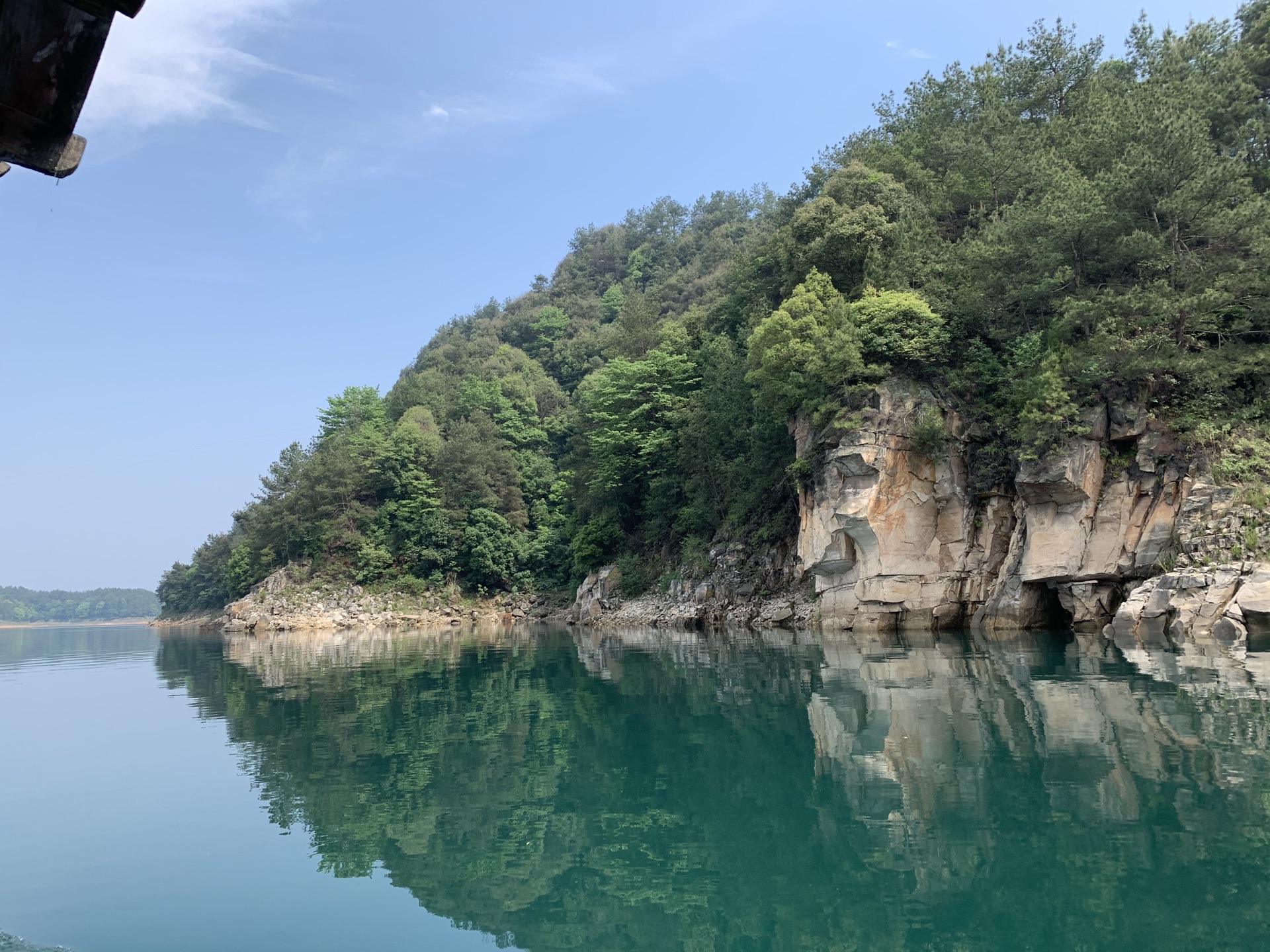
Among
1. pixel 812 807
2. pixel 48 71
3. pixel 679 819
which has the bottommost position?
pixel 679 819

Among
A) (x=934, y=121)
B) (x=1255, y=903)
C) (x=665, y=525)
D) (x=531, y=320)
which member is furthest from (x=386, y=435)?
(x=1255, y=903)

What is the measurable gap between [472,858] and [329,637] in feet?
135

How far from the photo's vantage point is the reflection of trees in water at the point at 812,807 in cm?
591

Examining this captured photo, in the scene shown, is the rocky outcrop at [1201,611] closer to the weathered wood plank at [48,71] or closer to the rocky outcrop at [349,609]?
the weathered wood plank at [48,71]

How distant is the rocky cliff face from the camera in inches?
853

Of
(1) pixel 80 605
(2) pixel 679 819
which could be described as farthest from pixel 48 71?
(1) pixel 80 605

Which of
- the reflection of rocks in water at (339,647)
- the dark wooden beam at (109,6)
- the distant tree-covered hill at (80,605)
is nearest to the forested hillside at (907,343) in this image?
the reflection of rocks in water at (339,647)

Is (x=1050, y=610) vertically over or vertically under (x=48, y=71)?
under

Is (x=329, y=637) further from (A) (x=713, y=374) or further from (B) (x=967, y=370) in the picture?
(B) (x=967, y=370)

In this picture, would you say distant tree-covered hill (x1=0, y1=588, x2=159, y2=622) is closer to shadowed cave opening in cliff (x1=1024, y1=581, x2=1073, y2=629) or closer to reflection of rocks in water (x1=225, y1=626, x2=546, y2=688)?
reflection of rocks in water (x1=225, y1=626, x2=546, y2=688)

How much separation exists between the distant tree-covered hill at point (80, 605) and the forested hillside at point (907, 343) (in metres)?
130

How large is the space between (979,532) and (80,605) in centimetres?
19680

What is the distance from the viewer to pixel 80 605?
174 m

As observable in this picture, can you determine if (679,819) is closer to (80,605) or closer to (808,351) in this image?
(808,351)
